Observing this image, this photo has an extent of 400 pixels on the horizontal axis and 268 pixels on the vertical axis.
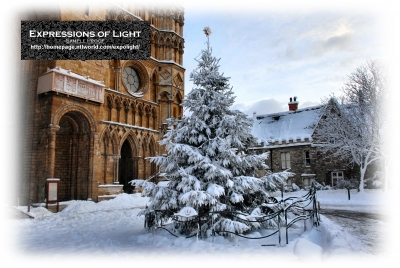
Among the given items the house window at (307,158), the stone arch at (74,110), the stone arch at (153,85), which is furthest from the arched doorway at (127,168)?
the house window at (307,158)

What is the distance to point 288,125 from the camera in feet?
111

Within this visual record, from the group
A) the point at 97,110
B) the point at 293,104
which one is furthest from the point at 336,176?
the point at 97,110

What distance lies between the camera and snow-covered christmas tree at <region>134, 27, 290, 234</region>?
826 cm

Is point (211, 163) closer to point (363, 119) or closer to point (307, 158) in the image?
point (363, 119)

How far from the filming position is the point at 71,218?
13719 millimetres

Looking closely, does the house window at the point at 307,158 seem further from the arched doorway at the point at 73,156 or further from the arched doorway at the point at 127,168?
the arched doorway at the point at 73,156

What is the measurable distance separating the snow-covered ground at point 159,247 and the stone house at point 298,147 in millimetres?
20902

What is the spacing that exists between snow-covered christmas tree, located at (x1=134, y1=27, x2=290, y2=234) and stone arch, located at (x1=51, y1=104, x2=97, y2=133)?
31.4 feet

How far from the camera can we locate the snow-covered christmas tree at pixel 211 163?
8.26 metres

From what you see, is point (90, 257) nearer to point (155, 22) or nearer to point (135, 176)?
point (135, 176)

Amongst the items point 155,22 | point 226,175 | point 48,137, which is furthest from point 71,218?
point 155,22

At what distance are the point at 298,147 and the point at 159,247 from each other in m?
25.5

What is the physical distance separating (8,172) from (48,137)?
2730mm

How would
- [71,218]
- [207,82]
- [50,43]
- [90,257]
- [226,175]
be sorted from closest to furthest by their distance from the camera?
[90,257]
[226,175]
[207,82]
[50,43]
[71,218]
